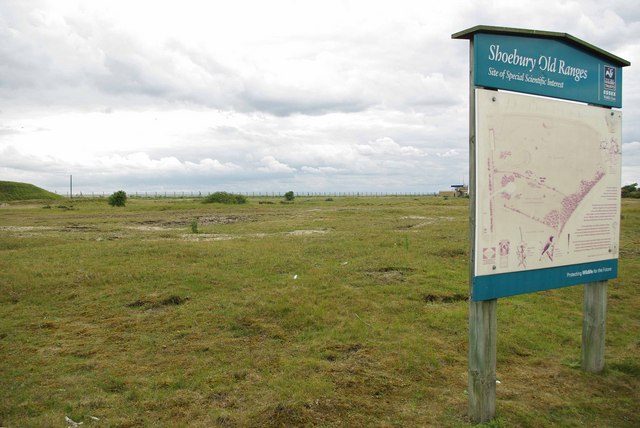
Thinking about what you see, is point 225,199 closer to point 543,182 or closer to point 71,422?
point 71,422

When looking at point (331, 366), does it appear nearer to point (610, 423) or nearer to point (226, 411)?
point (226, 411)

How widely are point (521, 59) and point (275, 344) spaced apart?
531cm

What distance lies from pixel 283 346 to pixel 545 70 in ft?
17.3

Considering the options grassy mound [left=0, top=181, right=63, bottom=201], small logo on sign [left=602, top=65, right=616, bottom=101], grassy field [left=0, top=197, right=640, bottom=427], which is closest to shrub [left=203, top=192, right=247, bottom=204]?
grassy mound [left=0, top=181, right=63, bottom=201]

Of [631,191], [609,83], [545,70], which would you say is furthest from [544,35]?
[631,191]

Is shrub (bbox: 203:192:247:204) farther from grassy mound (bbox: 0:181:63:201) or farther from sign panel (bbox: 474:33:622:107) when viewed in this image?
sign panel (bbox: 474:33:622:107)

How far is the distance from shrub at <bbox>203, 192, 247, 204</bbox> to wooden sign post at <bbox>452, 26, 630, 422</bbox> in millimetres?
54003

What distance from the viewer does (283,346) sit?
285 inches

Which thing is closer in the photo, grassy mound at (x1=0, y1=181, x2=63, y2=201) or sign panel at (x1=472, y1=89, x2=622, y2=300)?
sign panel at (x1=472, y1=89, x2=622, y2=300)

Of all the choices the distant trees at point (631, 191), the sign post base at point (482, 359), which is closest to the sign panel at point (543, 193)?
the sign post base at point (482, 359)

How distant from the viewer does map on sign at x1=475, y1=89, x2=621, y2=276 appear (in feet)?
15.2

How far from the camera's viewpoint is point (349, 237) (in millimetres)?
19172

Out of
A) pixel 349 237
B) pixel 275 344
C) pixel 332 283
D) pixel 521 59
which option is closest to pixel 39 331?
pixel 275 344

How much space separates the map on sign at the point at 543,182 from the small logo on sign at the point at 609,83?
21 cm
